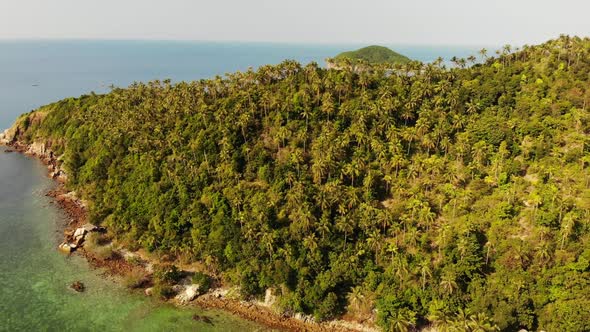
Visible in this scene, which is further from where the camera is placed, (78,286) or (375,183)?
(375,183)

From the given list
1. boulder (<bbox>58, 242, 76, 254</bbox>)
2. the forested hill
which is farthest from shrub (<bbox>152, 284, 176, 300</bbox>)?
boulder (<bbox>58, 242, 76, 254</bbox>)

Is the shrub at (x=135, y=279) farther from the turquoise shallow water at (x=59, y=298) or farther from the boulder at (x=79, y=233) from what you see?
the boulder at (x=79, y=233)

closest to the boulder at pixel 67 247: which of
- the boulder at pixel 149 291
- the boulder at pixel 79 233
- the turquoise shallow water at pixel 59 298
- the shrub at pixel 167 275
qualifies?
the turquoise shallow water at pixel 59 298

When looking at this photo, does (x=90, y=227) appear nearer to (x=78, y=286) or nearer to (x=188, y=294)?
(x=78, y=286)

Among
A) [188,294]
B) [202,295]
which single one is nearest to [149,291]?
[188,294]

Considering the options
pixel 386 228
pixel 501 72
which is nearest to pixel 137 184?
pixel 386 228
